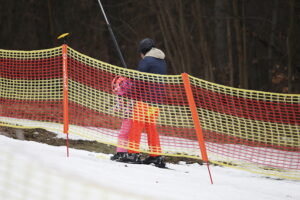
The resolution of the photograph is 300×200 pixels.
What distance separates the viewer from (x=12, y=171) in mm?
5391

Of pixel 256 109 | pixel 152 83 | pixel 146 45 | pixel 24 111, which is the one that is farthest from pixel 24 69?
pixel 256 109

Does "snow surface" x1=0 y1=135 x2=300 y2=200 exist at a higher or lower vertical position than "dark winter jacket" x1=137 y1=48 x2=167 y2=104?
lower

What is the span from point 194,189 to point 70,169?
1.56m

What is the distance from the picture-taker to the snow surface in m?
5.30

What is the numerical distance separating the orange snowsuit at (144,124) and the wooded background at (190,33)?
7281 millimetres

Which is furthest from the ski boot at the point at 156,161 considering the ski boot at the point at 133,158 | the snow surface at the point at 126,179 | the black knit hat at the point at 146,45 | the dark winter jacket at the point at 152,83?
the black knit hat at the point at 146,45

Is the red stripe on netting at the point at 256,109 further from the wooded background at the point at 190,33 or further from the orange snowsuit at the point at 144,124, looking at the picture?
the wooded background at the point at 190,33

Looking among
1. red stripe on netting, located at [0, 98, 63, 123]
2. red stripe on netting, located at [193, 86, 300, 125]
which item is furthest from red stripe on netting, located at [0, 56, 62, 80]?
red stripe on netting, located at [193, 86, 300, 125]

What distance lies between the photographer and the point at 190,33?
57.5 feet

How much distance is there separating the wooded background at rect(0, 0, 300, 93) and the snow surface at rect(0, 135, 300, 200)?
702cm

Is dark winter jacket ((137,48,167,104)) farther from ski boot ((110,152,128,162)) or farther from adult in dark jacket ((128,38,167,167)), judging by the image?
ski boot ((110,152,128,162))

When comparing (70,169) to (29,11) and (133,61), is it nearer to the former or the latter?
(29,11)

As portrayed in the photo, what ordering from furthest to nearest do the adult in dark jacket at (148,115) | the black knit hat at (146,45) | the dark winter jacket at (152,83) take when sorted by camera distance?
the black knit hat at (146,45)
the adult in dark jacket at (148,115)
the dark winter jacket at (152,83)

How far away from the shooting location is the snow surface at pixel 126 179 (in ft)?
17.4
